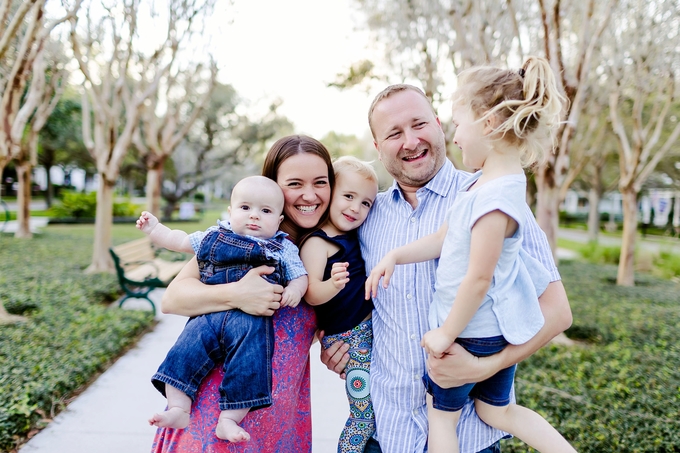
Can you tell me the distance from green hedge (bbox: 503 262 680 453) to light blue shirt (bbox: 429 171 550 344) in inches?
91.5

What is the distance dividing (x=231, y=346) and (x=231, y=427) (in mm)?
258

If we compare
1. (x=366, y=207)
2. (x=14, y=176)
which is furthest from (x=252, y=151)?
(x=366, y=207)

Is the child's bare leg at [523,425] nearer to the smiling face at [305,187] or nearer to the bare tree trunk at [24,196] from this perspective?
the smiling face at [305,187]

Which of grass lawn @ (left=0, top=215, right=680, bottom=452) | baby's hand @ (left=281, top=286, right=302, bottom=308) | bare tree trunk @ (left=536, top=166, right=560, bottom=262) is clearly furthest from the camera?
bare tree trunk @ (left=536, top=166, right=560, bottom=262)

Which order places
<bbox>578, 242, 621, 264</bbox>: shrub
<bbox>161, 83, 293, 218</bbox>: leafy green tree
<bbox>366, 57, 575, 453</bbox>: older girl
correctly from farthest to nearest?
<bbox>161, 83, 293, 218</bbox>: leafy green tree
<bbox>578, 242, 621, 264</bbox>: shrub
<bbox>366, 57, 575, 453</bbox>: older girl

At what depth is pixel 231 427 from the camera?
1.67 metres

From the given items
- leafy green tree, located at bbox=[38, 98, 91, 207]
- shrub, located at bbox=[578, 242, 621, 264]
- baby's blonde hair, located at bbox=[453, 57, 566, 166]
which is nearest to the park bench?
baby's blonde hair, located at bbox=[453, 57, 566, 166]

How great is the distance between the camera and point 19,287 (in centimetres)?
753

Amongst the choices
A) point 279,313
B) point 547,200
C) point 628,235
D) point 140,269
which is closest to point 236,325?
point 279,313

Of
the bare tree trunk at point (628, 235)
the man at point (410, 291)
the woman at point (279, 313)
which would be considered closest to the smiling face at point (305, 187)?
the woman at point (279, 313)

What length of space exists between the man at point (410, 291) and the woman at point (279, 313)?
205mm

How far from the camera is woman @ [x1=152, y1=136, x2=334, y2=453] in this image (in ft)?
5.79

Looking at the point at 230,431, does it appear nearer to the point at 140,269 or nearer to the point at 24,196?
the point at 140,269

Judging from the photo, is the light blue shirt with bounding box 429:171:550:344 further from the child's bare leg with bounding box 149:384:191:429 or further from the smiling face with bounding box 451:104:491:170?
the child's bare leg with bounding box 149:384:191:429
